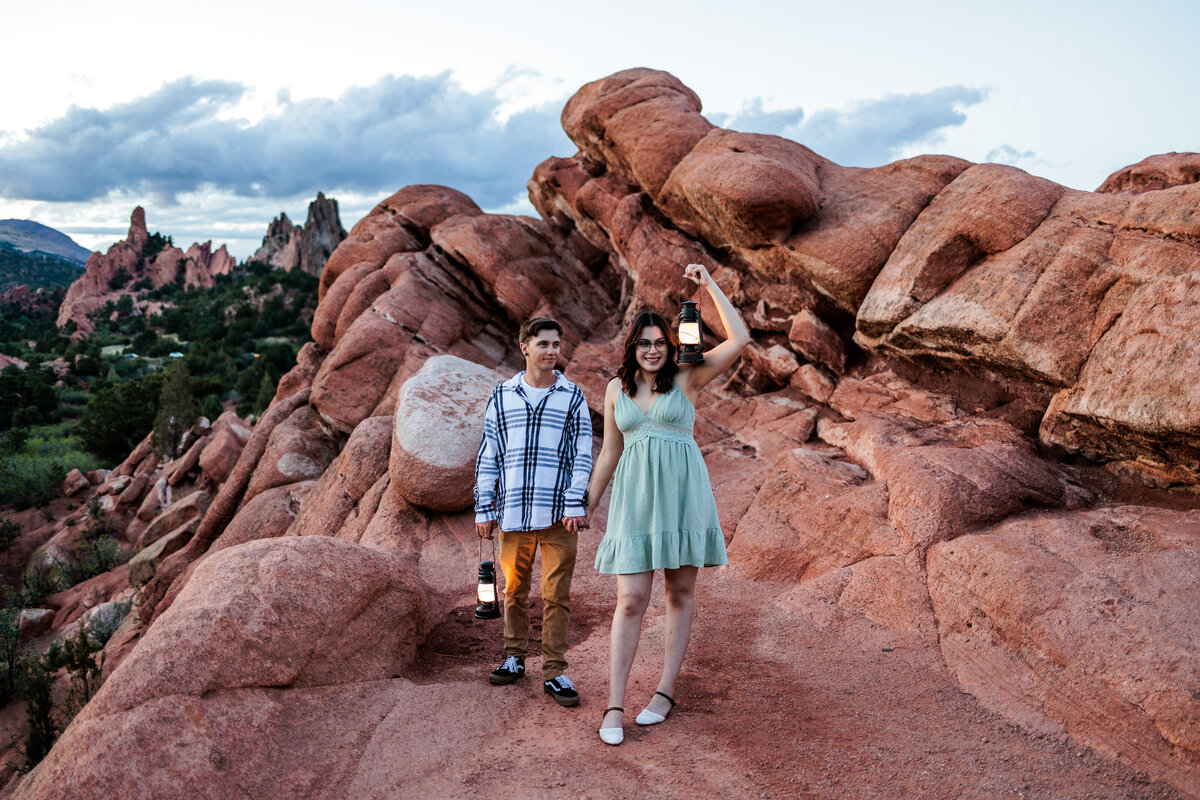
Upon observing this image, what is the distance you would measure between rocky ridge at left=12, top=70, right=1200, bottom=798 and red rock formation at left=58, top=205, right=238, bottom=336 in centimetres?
8614

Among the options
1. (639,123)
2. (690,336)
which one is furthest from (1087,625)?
(639,123)

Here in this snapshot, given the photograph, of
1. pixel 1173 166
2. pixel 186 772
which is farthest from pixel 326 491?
pixel 1173 166

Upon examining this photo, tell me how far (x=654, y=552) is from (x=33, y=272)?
141303 mm

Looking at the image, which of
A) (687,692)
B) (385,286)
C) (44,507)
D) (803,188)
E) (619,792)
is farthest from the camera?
(44,507)

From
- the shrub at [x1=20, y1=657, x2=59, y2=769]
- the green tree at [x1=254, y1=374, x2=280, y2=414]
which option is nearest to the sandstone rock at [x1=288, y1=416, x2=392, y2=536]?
the shrub at [x1=20, y1=657, x2=59, y2=769]

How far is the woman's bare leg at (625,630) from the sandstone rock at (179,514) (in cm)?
1585

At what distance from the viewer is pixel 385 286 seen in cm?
1652

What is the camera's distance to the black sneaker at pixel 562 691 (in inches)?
178

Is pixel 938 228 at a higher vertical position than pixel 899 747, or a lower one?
higher

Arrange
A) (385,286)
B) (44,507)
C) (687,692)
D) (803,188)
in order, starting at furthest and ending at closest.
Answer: (44,507)
(385,286)
(803,188)
(687,692)

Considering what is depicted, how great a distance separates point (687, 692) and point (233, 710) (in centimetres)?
270

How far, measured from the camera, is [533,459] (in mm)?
4738

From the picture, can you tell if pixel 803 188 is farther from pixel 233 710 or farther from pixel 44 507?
pixel 44 507

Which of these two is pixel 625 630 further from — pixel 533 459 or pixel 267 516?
pixel 267 516
